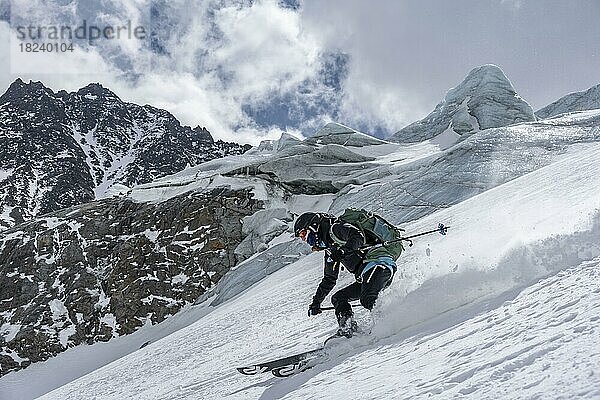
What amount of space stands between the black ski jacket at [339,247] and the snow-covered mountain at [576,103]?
2515 inches

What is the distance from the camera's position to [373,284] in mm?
6641

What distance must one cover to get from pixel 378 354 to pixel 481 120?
176 ft

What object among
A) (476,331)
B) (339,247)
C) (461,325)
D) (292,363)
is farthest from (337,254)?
(476,331)

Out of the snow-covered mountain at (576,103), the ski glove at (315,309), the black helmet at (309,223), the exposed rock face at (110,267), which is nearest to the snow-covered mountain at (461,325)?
the ski glove at (315,309)

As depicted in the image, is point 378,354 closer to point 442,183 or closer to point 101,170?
point 442,183

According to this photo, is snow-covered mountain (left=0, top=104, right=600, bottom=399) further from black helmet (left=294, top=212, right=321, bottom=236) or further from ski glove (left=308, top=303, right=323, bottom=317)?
black helmet (left=294, top=212, right=321, bottom=236)

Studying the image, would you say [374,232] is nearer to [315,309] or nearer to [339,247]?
[339,247]

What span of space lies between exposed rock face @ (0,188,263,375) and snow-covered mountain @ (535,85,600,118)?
146ft

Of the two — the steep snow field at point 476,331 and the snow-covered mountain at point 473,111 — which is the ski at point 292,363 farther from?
the snow-covered mountain at point 473,111

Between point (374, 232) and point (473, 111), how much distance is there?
54.5m

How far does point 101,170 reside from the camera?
19062cm

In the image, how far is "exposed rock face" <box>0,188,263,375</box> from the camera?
132 feet

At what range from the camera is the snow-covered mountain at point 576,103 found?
61.9 metres

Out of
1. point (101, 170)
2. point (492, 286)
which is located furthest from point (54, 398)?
point (101, 170)
